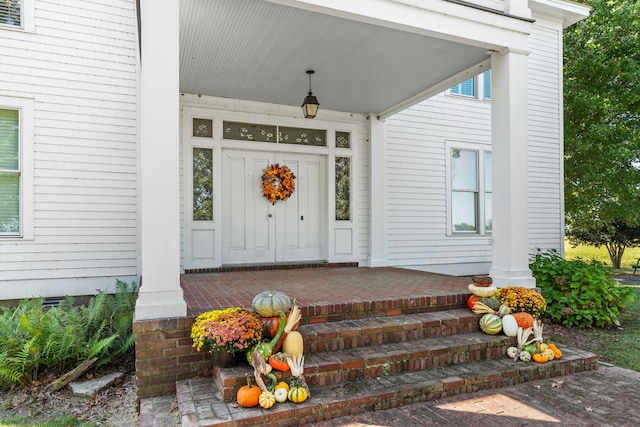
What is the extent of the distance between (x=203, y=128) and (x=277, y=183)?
1365 millimetres

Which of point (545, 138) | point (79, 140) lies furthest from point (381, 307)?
point (545, 138)

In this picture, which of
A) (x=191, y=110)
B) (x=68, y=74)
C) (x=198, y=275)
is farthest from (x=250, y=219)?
(x=68, y=74)

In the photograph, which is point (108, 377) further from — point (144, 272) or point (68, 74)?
point (68, 74)

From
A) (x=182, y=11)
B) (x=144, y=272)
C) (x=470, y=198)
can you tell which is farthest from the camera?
(x=470, y=198)

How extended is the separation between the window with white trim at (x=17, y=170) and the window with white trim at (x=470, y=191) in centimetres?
659

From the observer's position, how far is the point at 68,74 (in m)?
5.18

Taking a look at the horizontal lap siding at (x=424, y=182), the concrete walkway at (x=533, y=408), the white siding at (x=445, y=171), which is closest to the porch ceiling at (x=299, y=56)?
the horizontal lap siding at (x=424, y=182)

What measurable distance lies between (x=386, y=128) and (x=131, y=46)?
13.5ft

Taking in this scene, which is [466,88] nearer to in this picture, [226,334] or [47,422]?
[226,334]

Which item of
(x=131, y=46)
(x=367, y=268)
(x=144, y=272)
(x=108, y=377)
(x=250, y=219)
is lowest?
(x=108, y=377)

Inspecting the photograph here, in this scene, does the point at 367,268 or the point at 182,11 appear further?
the point at 367,268

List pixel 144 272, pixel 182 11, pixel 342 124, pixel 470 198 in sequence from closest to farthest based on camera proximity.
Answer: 1. pixel 144 272
2. pixel 182 11
3. pixel 342 124
4. pixel 470 198

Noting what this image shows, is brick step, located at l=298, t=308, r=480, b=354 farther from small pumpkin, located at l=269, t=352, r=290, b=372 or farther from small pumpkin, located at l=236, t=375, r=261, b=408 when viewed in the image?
A: small pumpkin, located at l=236, t=375, r=261, b=408

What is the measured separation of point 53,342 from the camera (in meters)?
3.41
